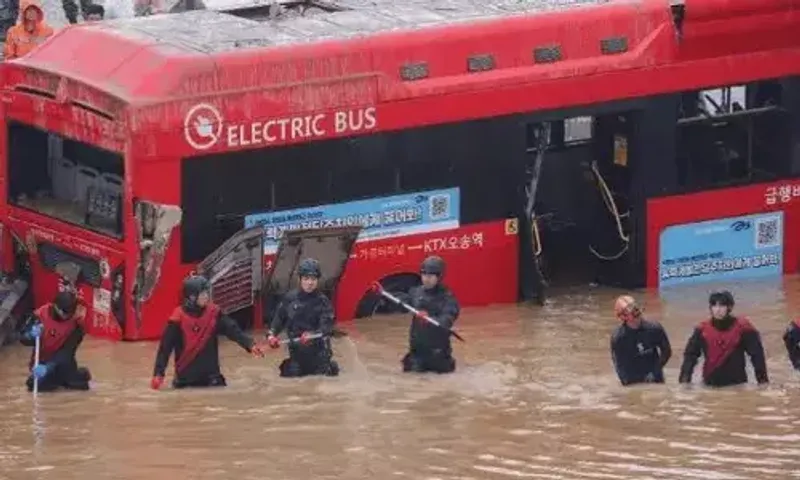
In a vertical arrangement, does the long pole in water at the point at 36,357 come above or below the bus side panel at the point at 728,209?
below

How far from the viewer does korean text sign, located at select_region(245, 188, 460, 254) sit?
2108 centimetres

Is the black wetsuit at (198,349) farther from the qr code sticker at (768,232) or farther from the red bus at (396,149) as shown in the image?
the qr code sticker at (768,232)

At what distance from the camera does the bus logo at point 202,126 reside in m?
20.5

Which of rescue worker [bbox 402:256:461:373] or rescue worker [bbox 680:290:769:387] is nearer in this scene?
rescue worker [bbox 680:290:769:387]

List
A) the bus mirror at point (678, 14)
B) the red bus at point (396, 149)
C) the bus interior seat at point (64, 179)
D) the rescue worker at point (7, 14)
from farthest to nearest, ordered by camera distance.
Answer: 1. the rescue worker at point (7, 14)
2. the bus mirror at point (678, 14)
3. the bus interior seat at point (64, 179)
4. the red bus at point (396, 149)

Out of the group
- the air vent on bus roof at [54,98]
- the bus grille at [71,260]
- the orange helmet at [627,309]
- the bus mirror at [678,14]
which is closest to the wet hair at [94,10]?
the air vent on bus roof at [54,98]

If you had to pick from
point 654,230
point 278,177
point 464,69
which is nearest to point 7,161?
point 278,177

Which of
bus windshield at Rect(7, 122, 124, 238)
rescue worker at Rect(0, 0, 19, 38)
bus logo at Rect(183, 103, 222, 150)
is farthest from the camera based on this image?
rescue worker at Rect(0, 0, 19, 38)

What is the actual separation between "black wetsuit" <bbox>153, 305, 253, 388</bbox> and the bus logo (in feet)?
6.97

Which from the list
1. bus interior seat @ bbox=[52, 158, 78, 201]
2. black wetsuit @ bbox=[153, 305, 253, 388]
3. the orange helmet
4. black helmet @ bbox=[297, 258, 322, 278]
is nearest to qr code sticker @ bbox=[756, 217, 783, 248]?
the orange helmet

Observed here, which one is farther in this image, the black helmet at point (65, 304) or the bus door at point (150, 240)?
the bus door at point (150, 240)

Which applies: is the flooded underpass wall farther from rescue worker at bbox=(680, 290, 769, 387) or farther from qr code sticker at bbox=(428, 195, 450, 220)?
rescue worker at bbox=(680, 290, 769, 387)

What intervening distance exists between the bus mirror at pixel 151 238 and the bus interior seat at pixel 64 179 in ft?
4.92

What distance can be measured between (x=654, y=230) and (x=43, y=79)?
5323mm
